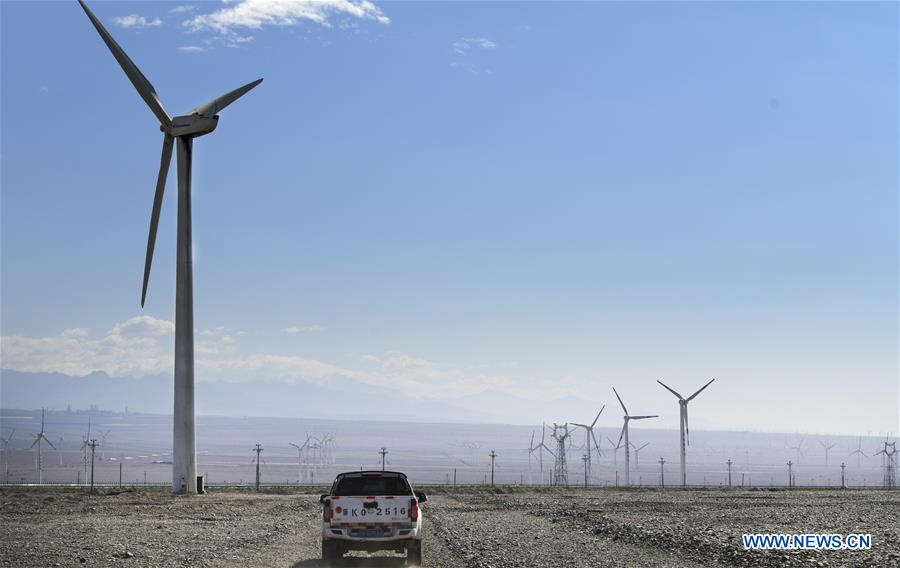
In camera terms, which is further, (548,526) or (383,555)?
(548,526)

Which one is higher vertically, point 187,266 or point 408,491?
point 187,266

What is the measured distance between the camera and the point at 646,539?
35.3 meters

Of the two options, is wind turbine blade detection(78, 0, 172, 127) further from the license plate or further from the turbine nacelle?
the license plate

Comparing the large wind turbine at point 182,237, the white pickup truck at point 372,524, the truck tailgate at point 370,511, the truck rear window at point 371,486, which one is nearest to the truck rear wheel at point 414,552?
the white pickup truck at point 372,524

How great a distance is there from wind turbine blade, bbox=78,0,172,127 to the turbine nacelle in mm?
541

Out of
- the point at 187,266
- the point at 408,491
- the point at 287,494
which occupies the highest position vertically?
the point at 187,266

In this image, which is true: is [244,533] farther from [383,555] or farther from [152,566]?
[152,566]

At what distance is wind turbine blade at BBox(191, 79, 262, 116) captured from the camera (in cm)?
6240

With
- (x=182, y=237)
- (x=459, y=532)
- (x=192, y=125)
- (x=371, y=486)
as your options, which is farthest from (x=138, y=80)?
(x=371, y=486)

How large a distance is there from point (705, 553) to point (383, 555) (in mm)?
10447

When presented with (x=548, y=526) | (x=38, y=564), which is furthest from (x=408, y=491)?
(x=548, y=526)

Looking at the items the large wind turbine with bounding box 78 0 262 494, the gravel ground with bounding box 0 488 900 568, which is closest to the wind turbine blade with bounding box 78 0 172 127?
the large wind turbine with bounding box 78 0 262 494

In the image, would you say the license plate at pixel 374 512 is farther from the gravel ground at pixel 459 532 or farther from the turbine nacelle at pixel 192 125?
the turbine nacelle at pixel 192 125

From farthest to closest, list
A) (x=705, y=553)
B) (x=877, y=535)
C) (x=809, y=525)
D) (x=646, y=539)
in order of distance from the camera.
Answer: (x=809, y=525), (x=877, y=535), (x=646, y=539), (x=705, y=553)
